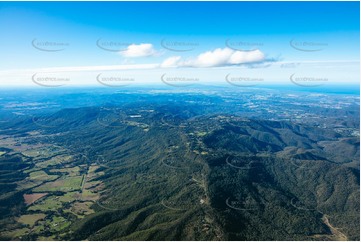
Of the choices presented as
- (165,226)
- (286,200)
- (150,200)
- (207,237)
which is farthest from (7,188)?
(286,200)

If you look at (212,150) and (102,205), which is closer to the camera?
(102,205)

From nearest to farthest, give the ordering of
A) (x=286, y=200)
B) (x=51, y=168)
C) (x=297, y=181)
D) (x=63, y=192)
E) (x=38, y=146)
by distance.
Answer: (x=286, y=200) → (x=63, y=192) → (x=297, y=181) → (x=51, y=168) → (x=38, y=146)

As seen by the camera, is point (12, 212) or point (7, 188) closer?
point (12, 212)

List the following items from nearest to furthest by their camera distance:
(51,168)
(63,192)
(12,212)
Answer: (12,212), (63,192), (51,168)

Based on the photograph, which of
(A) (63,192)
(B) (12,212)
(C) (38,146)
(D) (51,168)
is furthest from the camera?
(C) (38,146)

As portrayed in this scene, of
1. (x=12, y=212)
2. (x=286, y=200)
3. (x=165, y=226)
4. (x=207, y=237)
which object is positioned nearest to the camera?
(x=207, y=237)

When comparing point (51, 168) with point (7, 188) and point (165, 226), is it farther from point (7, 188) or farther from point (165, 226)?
point (165, 226)

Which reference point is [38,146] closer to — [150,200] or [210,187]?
[150,200]

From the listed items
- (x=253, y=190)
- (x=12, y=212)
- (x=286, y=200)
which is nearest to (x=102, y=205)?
(x=12, y=212)
